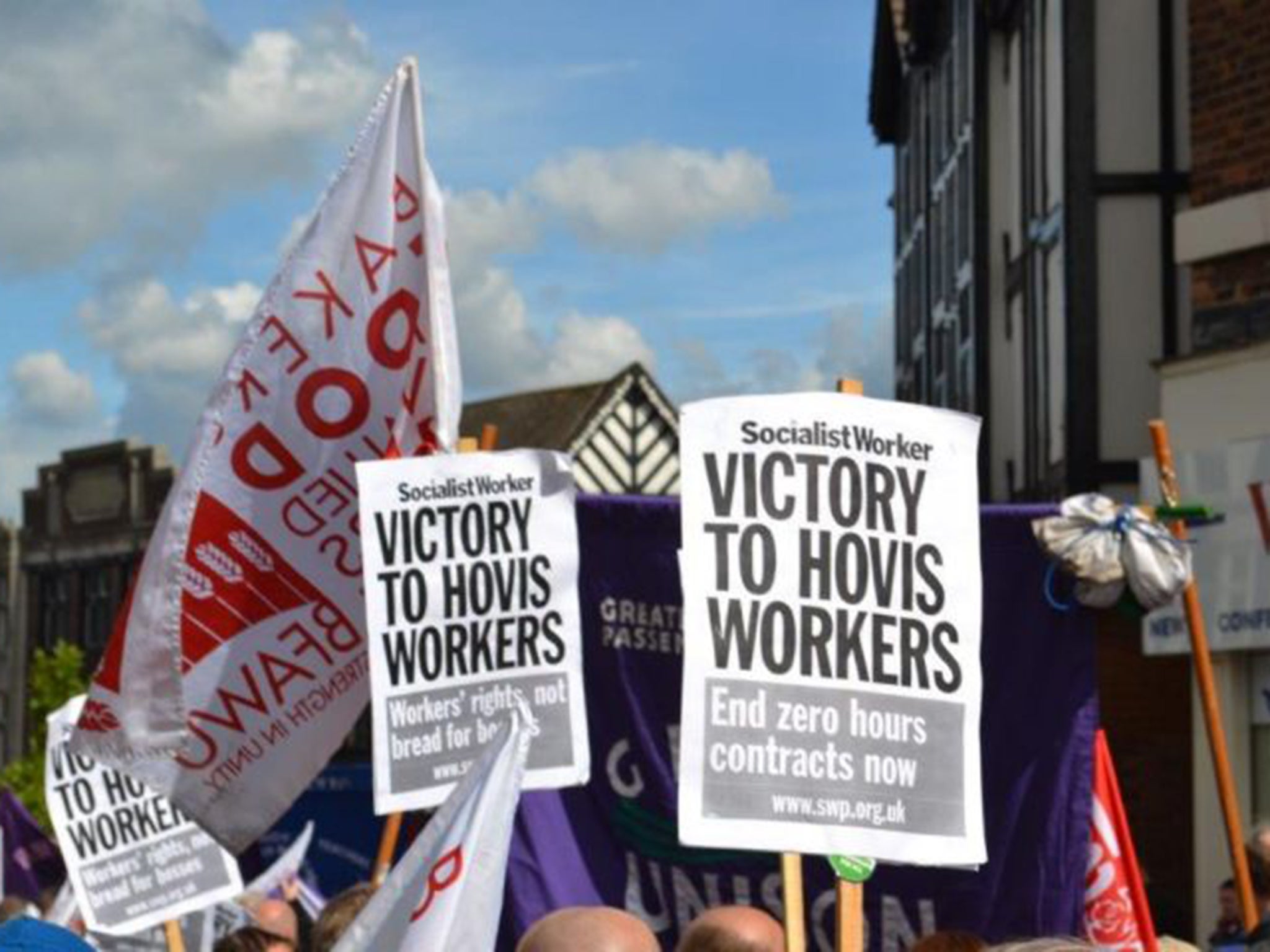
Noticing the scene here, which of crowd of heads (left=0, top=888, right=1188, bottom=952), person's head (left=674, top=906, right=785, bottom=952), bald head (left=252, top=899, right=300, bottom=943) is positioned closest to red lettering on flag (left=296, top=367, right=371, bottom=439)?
crowd of heads (left=0, top=888, right=1188, bottom=952)

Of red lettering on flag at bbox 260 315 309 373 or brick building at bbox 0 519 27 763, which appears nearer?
red lettering on flag at bbox 260 315 309 373

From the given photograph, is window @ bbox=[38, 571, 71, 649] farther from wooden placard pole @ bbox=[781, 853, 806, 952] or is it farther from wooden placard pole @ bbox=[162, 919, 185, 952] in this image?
wooden placard pole @ bbox=[781, 853, 806, 952]

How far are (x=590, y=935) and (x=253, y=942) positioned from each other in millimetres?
3506

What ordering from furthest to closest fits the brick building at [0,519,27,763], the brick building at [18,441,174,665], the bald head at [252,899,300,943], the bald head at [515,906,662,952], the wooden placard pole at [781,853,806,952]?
the brick building at [0,519,27,763] → the brick building at [18,441,174,665] → the bald head at [252,899,300,943] → the wooden placard pole at [781,853,806,952] → the bald head at [515,906,662,952]

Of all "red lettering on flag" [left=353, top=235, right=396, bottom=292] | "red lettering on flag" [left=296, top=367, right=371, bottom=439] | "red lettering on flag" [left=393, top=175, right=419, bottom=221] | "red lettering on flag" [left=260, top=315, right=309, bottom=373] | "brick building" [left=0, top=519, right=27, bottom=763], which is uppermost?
"red lettering on flag" [left=393, top=175, right=419, bottom=221]

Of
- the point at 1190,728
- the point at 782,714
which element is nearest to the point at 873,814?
the point at 782,714

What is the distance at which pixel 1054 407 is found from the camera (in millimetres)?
21672

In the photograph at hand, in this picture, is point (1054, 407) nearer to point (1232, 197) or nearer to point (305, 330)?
point (1232, 197)

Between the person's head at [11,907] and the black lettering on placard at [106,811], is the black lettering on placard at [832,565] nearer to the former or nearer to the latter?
the black lettering on placard at [106,811]

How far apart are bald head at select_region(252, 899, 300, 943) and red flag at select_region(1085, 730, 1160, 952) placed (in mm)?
2481

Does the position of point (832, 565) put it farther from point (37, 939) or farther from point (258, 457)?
point (37, 939)

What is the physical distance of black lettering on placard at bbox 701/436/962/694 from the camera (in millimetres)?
6691

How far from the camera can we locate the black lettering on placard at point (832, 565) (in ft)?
22.0

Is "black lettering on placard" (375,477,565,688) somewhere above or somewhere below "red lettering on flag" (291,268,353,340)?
below
